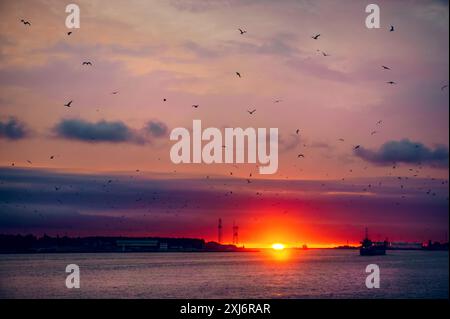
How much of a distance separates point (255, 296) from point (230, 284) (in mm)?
19850

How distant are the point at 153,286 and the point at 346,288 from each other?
2903 centimetres
